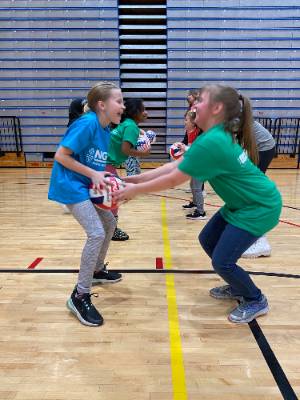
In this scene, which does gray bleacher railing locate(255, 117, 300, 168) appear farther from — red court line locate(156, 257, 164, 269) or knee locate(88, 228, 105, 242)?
knee locate(88, 228, 105, 242)

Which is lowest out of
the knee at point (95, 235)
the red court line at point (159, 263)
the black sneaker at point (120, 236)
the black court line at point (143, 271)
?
the black sneaker at point (120, 236)

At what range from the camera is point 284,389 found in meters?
1.91

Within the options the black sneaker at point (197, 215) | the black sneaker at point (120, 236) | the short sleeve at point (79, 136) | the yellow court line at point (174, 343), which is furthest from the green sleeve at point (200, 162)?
the black sneaker at point (197, 215)

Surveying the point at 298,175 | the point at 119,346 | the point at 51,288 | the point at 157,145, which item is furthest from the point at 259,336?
the point at 157,145

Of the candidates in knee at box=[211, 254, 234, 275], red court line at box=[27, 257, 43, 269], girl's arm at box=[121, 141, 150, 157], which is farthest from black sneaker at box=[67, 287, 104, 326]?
girl's arm at box=[121, 141, 150, 157]

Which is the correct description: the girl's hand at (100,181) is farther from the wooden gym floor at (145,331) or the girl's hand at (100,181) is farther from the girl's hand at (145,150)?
the girl's hand at (145,150)

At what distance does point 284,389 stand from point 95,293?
156 cm

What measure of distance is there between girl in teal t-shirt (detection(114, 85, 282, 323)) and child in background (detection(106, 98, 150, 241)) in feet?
3.73

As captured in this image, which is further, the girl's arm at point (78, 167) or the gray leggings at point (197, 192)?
the gray leggings at point (197, 192)

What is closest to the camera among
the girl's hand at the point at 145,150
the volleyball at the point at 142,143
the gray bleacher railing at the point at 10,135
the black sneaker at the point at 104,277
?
the black sneaker at the point at 104,277

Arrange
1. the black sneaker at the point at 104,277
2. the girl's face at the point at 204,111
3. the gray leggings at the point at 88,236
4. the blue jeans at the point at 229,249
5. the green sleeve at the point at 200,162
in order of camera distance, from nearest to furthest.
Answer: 1. the green sleeve at the point at 200,162
2. the girl's face at the point at 204,111
3. the blue jeans at the point at 229,249
4. the gray leggings at the point at 88,236
5. the black sneaker at the point at 104,277

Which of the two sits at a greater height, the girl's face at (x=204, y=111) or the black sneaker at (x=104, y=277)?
the girl's face at (x=204, y=111)

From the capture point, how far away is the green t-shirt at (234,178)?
2.04 m

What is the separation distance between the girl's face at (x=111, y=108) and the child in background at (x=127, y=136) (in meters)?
1.14
